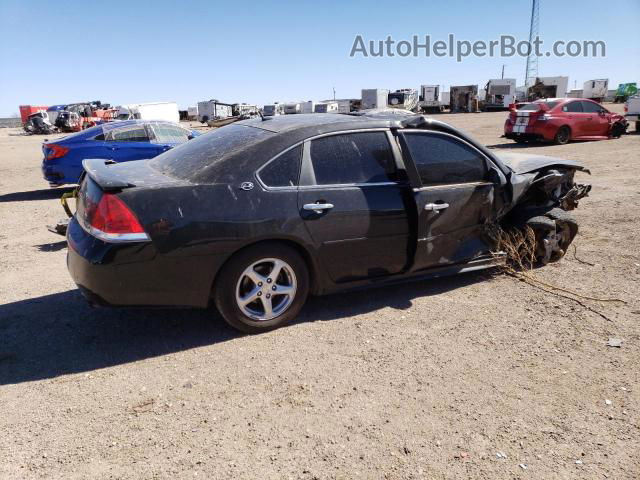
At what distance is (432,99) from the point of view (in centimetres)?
5412

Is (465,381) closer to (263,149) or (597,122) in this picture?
(263,149)

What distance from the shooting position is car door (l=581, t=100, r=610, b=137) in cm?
1806

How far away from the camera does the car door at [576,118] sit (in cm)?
1734

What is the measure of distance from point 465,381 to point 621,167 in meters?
10.9

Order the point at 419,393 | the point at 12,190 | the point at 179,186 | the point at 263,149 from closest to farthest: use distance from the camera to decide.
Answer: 1. the point at 419,393
2. the point at 179,186
3. the point at 263,149
4. the point at 12,190

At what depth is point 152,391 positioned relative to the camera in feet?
10.2

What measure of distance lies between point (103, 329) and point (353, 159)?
236 centimetres

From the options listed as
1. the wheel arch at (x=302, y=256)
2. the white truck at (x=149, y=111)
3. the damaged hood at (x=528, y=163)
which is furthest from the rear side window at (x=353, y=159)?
the white truck at (x=149, y=111)

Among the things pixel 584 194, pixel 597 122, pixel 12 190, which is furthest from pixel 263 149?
pixel 597 122

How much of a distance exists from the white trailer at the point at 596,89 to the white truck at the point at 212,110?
38122mm

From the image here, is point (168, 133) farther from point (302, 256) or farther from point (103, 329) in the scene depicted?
point (302, 256)

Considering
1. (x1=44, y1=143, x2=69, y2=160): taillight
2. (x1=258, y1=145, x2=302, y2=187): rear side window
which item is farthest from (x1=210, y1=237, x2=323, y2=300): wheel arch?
(x1=44, y1=143, x2=69, y2=160): taillight

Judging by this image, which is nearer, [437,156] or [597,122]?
[437,156]

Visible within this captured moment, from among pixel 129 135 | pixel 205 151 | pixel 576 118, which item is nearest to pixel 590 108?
pixel 576 118
